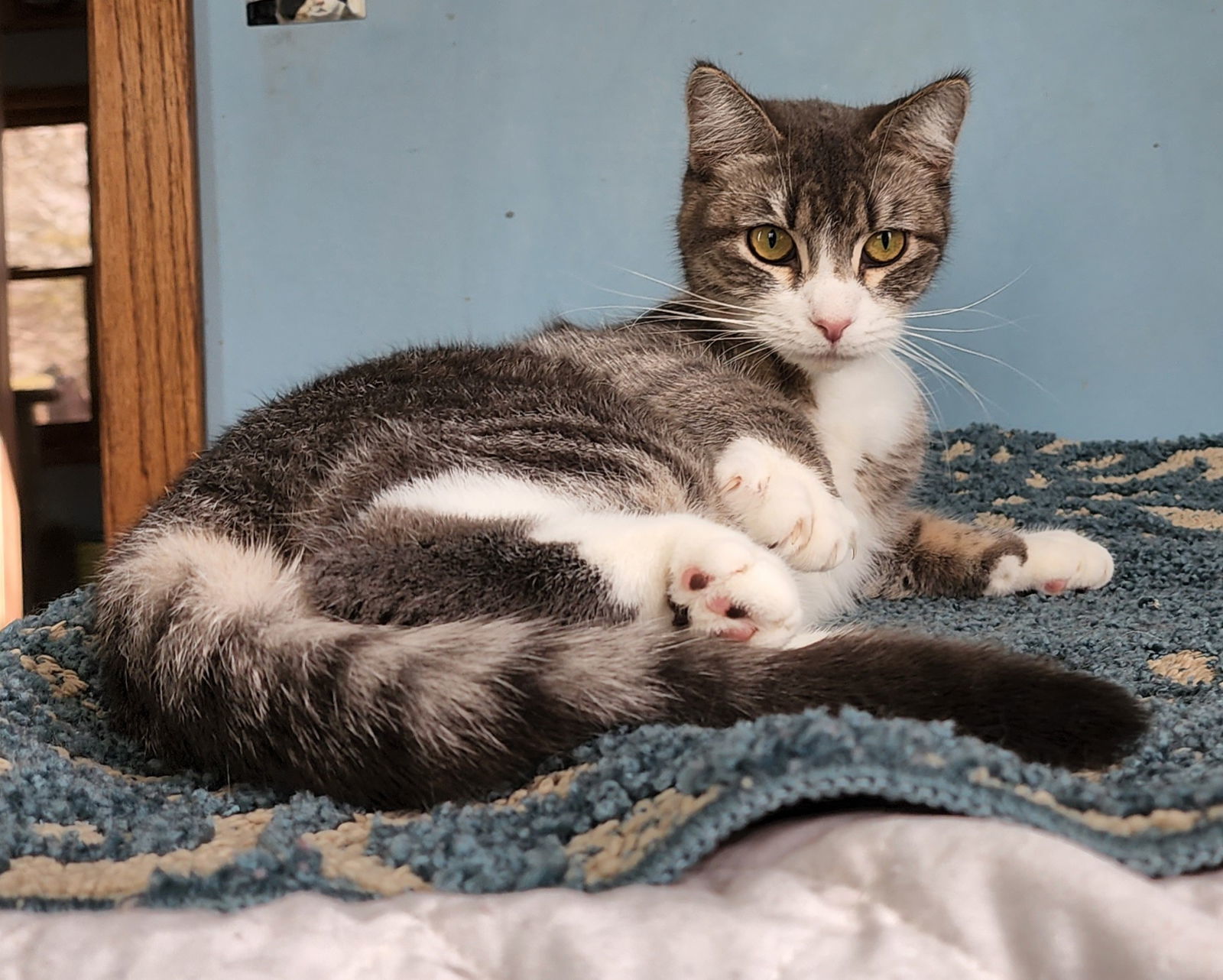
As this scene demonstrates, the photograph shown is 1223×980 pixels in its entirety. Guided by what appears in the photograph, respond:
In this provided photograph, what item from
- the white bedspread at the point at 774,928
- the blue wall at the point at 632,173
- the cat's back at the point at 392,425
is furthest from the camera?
the blue wall at the point at 632,173

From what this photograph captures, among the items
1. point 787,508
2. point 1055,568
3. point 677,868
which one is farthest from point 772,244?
point 677,868

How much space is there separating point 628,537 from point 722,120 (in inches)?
31.1

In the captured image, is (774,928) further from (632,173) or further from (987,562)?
(632,173)

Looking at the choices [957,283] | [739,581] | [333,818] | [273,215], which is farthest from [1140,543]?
[273,215]

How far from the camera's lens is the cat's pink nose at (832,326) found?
50.3 inches

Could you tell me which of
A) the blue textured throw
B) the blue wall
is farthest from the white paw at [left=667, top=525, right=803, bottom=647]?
the blue wall

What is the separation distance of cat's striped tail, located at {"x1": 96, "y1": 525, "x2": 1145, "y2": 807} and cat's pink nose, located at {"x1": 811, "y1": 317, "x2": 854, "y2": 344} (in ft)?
1.94

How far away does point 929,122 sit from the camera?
1.42m

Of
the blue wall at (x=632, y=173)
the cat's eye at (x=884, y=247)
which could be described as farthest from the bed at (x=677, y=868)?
the blue wall at (x=632, y=173)

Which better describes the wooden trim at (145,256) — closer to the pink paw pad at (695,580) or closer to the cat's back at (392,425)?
the cat's back at (392,425)

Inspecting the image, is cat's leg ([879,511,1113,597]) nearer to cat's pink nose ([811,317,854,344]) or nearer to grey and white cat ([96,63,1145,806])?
grey and white cat ([96,63,1145,806])

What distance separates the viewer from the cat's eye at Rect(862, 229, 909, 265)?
1357 mm

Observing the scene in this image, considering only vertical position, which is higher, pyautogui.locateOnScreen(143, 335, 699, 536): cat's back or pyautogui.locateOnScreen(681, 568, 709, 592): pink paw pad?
pyautogui.locateOnScreen(143, 335, 699, 536): cat's back

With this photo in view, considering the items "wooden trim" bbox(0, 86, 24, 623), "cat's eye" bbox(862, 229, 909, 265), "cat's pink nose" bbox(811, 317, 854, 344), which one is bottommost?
"wooden trim" bbox(0, 86, 24, 623)
